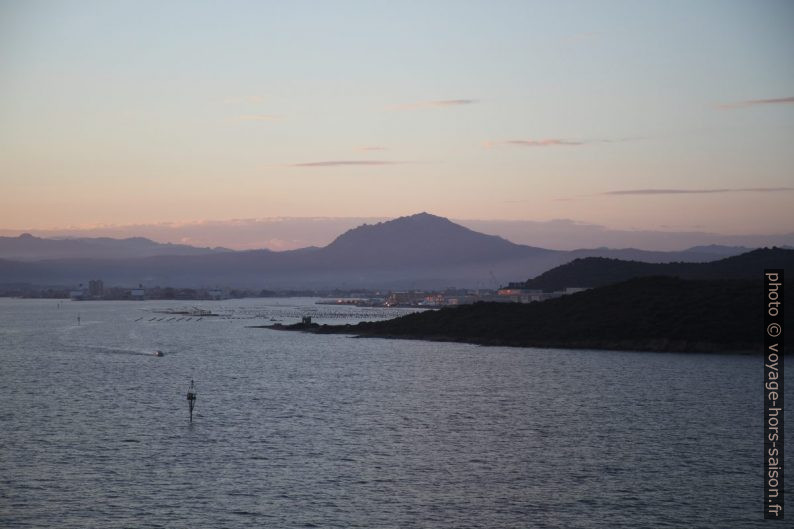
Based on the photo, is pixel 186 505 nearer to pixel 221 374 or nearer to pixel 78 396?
pixel 78 396

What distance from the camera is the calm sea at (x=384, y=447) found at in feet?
107

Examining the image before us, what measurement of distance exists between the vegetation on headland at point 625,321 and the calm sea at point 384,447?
18.3 meters

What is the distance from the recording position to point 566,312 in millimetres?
126938

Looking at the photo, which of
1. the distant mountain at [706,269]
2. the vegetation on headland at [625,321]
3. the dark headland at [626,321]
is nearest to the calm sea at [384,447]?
the dark headland at [626,321]

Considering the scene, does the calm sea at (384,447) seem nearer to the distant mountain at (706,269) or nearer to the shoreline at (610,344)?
the shoreline at (610,344)

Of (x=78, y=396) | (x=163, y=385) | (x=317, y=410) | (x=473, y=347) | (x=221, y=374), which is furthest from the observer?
(x=473, y=347)

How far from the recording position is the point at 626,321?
373 feet

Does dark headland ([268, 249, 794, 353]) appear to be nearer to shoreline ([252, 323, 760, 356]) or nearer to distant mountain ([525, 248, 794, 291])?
shoreline ([252, 323, 760, 356])

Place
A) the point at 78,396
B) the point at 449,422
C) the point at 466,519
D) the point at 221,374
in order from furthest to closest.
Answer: the point at 221,374 → the point at 78,396 → the point at 449,422 → the point at 466,519

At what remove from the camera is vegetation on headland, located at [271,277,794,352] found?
4092 inches

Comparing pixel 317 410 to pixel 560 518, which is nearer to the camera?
pixel 560 518

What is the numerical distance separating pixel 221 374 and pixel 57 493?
46511 mm

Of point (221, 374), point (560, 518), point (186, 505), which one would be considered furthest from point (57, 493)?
point (221, 374)

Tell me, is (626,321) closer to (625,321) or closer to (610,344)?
(625,321)
